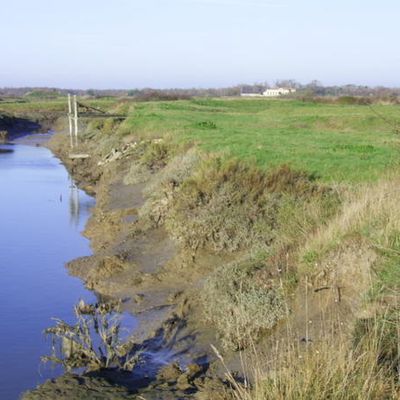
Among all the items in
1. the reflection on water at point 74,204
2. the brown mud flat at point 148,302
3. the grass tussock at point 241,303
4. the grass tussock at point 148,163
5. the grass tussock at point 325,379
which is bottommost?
the reflection on water at point 74,204

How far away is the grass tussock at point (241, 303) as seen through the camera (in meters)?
10.2

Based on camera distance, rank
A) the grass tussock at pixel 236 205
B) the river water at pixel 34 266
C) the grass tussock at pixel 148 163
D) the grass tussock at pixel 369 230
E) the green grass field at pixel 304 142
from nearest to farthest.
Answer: the grass tussock at pixel 369 230
the river water at pixel 34 266
the grass tussock at pixel 236 205
the green grass field at pixel 304 142
the grass tussock at pixel 148 163

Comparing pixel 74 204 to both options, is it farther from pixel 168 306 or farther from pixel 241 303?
pixel 241 303

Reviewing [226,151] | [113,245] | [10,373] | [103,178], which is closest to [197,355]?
[10,373]

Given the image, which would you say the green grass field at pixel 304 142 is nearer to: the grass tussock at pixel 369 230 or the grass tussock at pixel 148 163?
the grass tussock at pixel 369 230

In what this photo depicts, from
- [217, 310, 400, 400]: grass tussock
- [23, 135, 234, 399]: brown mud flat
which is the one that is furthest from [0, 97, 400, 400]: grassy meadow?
[23, 135, 234, 399]: brown mud flat

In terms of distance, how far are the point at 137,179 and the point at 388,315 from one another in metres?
18.0

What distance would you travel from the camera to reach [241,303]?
10508 millimetres

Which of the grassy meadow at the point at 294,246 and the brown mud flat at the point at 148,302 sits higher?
the grassy meadow at the point at 294,246

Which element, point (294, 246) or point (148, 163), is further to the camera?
point (148, 163)

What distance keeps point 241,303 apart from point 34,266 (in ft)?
27.2

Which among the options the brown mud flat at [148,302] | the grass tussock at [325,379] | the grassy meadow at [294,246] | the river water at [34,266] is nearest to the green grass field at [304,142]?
the grassy meadow at [294,246]

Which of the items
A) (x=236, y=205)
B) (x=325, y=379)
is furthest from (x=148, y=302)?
(x=325, y=379)

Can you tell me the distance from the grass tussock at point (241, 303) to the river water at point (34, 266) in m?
2.72
